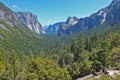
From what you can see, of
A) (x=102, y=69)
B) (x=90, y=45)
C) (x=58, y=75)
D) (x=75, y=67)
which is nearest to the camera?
(x=58, y=75)

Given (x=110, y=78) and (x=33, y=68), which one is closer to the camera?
(x=110, y=78)

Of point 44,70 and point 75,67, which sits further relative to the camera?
point 75,67

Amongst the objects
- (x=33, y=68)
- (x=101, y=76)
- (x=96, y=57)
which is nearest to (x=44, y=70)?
(x=33, y=68)

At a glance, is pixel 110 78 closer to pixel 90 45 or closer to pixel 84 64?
pixel 84 64

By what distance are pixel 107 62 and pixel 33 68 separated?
1087 inches

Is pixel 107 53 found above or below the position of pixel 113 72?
above

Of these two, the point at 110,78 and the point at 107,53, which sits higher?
the point at 107,53

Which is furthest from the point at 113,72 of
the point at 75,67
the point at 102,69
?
the point at 75,67

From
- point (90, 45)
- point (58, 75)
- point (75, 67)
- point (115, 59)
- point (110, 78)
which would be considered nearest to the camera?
point (110, 78)

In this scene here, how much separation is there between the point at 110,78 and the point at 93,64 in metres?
18.9

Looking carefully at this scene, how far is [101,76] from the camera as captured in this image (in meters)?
78.1

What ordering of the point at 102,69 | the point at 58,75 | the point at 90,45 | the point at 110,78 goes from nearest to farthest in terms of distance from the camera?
the point at 110,78
the point at 58,75
the point at 102,69
the point at 90,45

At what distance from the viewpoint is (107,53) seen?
93000 millimetres

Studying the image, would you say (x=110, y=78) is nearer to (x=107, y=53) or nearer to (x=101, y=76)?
(x=101, y=76)
